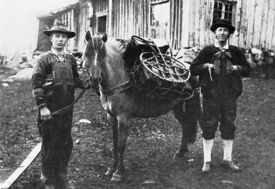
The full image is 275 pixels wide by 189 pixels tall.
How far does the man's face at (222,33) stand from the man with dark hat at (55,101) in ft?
7.31

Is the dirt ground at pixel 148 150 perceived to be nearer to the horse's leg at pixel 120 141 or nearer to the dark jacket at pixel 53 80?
the horse's leg at pixel 120 141

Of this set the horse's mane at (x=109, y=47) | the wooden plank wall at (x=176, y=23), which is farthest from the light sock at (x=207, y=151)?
the wooden plank wall at (x=176, y=23)

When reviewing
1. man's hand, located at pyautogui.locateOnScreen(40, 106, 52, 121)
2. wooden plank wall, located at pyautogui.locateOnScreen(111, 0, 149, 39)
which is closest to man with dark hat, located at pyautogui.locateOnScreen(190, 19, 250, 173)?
man's hand, located at pyautogui.locateOnScreen(40, 106, 52, 121)

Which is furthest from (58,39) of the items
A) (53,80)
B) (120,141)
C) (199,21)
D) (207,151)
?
(199,21)

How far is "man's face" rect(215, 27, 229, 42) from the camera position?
16.5 feet

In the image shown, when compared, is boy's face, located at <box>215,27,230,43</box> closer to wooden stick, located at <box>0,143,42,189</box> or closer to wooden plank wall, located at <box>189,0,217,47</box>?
wooden stick, located at <box>0,143,42,189</box>

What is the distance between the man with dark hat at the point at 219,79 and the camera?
511cm

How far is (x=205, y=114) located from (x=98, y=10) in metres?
13.0

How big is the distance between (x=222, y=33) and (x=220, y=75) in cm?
62

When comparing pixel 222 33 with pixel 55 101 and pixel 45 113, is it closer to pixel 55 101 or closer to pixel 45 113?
pixel 55 101

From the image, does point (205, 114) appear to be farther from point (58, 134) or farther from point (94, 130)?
point (94, 130)

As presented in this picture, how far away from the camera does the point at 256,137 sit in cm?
704

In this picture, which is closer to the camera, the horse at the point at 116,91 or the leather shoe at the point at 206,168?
the horse at the point at 116,91

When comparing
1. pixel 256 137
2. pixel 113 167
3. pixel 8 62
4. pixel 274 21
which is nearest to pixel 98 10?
pixel 8 62
